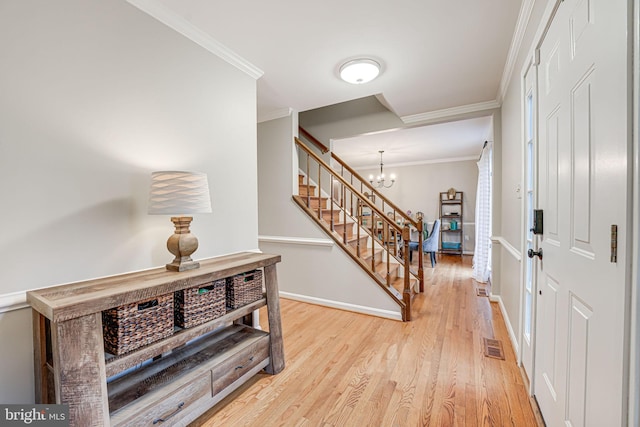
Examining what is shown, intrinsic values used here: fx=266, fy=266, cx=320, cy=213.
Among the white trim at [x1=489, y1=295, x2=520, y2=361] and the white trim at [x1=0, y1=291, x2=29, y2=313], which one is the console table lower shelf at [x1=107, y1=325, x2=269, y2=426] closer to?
the white trim at [x1=0, y1=291, x2=29, y2=313]

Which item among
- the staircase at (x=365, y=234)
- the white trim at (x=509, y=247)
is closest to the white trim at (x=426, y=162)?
the staircase at (x=365, y=234)

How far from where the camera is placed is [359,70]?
234cm

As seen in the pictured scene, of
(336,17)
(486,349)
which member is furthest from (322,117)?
(486,349)

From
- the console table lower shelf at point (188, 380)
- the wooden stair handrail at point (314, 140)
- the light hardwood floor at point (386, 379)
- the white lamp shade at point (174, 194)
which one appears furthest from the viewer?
the wooden stair handrail at point (314, 140)

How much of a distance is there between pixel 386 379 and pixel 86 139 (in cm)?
227

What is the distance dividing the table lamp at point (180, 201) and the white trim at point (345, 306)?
75.4 inches

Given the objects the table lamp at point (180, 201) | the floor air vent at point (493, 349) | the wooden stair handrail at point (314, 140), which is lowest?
the floor air vent at point (493, 349)

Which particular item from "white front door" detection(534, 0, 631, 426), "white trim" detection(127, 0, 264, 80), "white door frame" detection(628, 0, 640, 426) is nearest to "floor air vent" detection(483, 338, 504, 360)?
"white front door" detection(534, 0, 631, 426)

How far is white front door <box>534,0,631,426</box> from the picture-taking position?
74cm

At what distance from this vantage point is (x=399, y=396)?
1.65 metres

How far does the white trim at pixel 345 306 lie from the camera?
2.79 metres

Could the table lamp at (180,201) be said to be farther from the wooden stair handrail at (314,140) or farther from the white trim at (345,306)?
the wooden stair handrail at (314,140)

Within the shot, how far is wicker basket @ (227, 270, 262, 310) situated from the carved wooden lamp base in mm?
269

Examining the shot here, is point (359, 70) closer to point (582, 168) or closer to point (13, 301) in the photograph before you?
point (582, 168)
